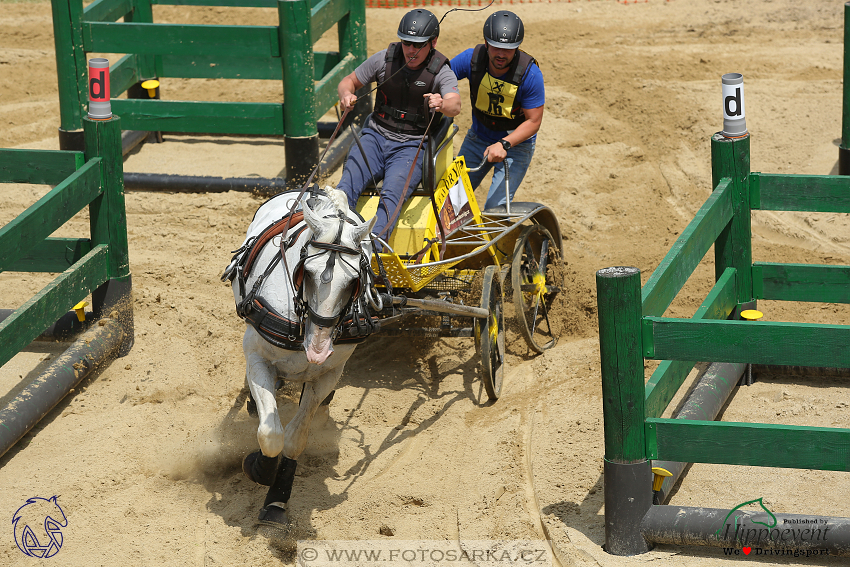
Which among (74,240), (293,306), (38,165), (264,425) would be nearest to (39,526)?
(264,425)

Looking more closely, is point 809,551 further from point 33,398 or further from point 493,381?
point 33,398

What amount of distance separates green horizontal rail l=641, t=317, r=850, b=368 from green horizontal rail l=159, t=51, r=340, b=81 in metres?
6.16

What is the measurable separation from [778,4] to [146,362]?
35.2 feet

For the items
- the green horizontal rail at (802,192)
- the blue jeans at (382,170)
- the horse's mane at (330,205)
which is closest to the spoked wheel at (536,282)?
the blue jeans at (382,170)

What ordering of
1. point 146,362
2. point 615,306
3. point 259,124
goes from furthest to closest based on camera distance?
point 259,124, point 146,362, point 615,306

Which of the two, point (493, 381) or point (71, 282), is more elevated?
point (71, 282)

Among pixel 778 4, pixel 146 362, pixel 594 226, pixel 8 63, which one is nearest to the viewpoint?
pixel 146 362

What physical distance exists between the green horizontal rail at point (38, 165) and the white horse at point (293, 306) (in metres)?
1.57

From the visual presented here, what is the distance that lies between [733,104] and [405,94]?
6.37 ft

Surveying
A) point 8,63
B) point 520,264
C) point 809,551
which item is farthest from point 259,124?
point 809,551

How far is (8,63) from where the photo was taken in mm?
11516

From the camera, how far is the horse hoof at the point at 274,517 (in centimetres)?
437

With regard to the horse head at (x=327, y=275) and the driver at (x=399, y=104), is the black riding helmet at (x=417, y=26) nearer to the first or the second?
the driver at (x=399, y=104)

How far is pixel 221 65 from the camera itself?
9.38m
